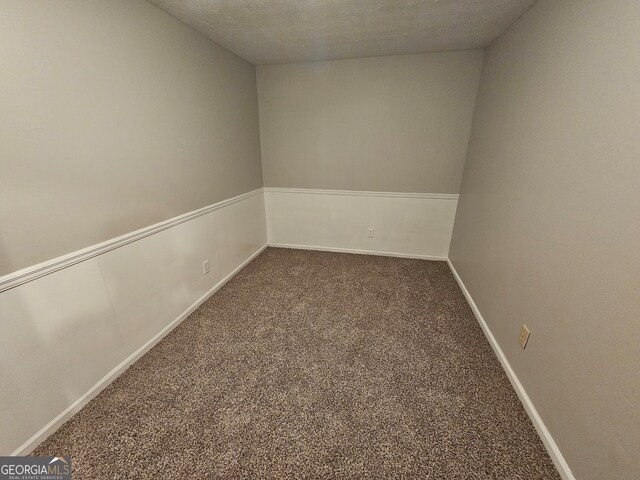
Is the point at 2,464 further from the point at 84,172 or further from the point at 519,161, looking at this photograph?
the point at 519,161

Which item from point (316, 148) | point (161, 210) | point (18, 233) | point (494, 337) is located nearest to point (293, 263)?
point (316, 148)

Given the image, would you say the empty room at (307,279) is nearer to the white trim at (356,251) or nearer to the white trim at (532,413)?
the white trim at (532,413)

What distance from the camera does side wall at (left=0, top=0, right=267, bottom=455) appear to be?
1103mm

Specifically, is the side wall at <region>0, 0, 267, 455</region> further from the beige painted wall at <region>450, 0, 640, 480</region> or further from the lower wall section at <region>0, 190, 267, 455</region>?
the beige painted wall at <region>450, 0, 640, 480</region>

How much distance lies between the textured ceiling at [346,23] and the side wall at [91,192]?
0.90 ft

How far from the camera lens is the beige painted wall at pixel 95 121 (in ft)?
3.55

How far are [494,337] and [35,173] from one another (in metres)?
2.71

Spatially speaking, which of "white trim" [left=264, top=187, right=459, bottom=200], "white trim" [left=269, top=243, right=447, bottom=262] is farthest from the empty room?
"white trim" [left=269, top=243, right=447, bottom=262]

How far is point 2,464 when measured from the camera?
1.10 metres

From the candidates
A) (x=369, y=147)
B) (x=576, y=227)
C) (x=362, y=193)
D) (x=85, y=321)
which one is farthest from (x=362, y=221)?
(x=85, y=321)

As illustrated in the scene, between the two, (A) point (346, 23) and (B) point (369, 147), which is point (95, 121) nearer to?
(A) point (346, 23)

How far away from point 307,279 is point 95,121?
6.63 ft

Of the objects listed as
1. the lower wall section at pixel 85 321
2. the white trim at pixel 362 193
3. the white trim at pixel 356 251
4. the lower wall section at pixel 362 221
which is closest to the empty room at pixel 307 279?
the lower wall section at pixel 85 321

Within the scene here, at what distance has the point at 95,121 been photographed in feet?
4.49
